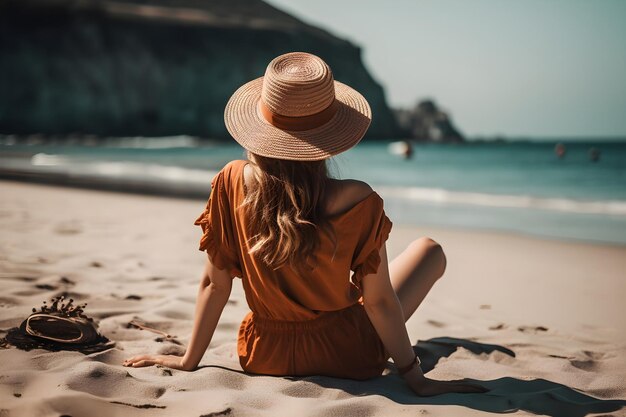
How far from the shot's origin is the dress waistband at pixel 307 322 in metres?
2.47

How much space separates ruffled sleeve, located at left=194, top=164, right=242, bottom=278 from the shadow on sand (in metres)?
0.61

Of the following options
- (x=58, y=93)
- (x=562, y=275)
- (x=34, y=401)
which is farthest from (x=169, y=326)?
(x=58, y=93)

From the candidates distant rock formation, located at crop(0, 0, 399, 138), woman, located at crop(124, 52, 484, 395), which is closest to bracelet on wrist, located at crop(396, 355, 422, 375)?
woman, located at crop(124, 52, 484, 395)

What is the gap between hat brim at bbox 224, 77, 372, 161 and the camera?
2074mm

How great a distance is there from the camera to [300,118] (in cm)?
214

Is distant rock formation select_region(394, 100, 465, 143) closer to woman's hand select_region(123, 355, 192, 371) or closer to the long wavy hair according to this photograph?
woman's hand select_region(123, 355, 192, 371)

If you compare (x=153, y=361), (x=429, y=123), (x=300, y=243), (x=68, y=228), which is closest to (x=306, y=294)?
(x=300, y=243)

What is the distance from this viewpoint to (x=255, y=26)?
59.8 meters

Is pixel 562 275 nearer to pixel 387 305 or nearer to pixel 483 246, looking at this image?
pixel 483 246

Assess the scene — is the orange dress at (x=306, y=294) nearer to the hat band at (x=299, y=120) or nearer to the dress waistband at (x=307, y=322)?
the dress waistband at (x=307, y=322)

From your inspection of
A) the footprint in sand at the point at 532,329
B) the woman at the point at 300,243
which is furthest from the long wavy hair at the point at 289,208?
the footprint in sand at the point at 532,329

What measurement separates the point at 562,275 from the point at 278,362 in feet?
11.1

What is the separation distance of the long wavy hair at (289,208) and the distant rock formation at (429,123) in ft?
274

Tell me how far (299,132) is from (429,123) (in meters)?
87.6
